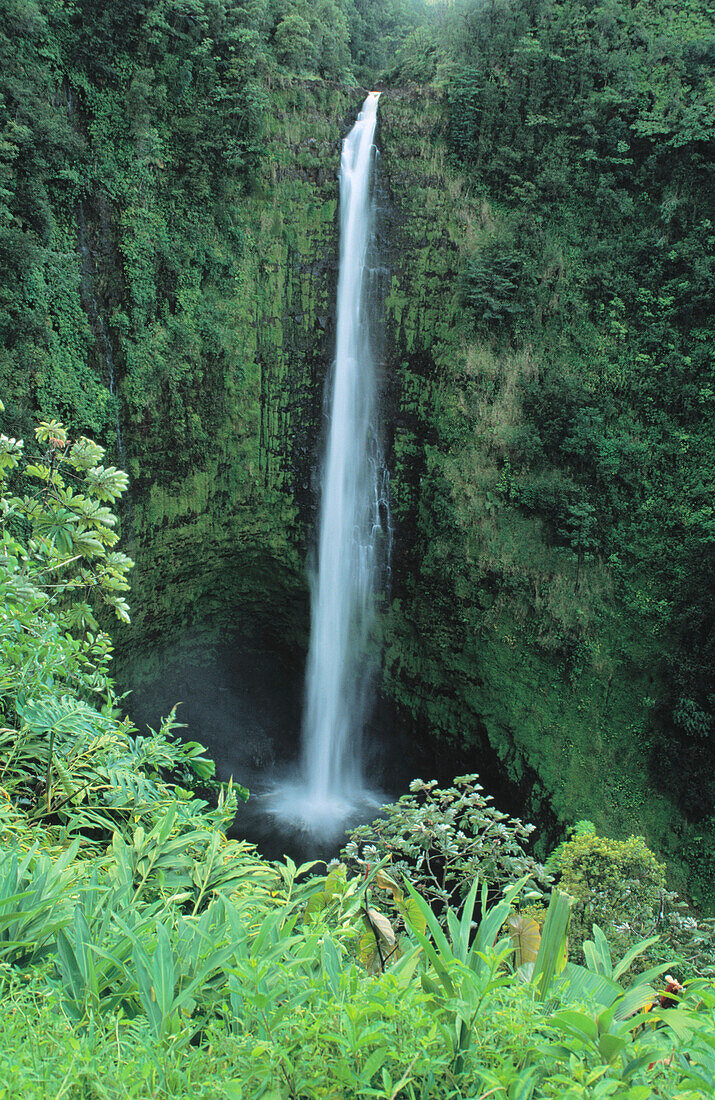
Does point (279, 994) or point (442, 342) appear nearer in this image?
point (279, 994)

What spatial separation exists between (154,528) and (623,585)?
7.43 meters

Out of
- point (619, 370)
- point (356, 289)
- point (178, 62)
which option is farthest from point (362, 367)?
point (178, 62)

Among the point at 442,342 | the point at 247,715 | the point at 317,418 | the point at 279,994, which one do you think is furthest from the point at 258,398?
the point at 279,994

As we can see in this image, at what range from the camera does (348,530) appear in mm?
11078

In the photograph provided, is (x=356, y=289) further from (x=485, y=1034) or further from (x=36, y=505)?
(x=485, y=1034)

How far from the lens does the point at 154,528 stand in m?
10.5

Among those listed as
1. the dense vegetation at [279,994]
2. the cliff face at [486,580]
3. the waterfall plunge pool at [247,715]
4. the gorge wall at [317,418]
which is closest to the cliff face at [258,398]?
the gorge wall at [317,418]

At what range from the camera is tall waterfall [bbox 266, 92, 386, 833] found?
10891mm

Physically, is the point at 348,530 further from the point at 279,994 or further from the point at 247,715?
the point at 279,994

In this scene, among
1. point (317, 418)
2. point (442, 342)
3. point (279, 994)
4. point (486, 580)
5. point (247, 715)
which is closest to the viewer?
point (279, 994)

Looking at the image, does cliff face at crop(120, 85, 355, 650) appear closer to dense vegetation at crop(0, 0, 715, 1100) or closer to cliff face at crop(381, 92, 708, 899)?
dense vegetation at crop(0, 0, 715, 1100)

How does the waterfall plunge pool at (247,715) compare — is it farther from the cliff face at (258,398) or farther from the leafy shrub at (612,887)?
the leafy shrub at (612,887)

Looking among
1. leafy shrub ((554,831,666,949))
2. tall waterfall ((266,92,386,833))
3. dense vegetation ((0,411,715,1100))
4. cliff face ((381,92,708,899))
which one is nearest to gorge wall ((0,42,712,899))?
cliff face ((381,92,708,899))

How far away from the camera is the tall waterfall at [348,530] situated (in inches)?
429
